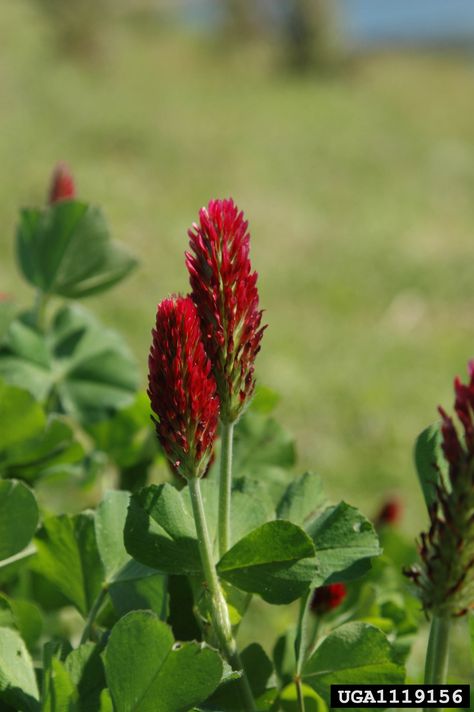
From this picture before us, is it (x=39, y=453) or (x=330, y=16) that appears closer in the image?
(x=39, y=453)

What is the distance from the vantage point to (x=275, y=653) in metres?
0.92

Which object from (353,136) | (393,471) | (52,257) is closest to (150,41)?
(353,136)

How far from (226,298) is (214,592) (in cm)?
21

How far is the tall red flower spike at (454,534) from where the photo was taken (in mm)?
597

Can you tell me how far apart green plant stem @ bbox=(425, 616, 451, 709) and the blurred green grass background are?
8.76 feet

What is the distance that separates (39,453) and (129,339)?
12.0 ft

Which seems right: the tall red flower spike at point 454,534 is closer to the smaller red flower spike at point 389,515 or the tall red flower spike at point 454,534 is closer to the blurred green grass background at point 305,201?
the smaller red flower spike at point 389,515

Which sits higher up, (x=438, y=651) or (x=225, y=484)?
(x=225, y=484)

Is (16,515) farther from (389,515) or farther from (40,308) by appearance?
(389,515)

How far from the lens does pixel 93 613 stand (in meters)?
0.81

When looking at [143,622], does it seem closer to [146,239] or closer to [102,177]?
[146,239]

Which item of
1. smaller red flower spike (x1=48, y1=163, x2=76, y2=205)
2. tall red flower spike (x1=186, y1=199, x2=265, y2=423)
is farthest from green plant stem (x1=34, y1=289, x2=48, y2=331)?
tall red flower spike (x1=186, y1=199, x2=265, y2=423)

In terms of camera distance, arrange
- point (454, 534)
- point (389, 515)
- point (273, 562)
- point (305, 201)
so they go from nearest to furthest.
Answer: point (454, 534), point (273, 562), point (389, 515), point (305, 201)

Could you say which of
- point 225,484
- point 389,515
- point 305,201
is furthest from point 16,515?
point 305,201
